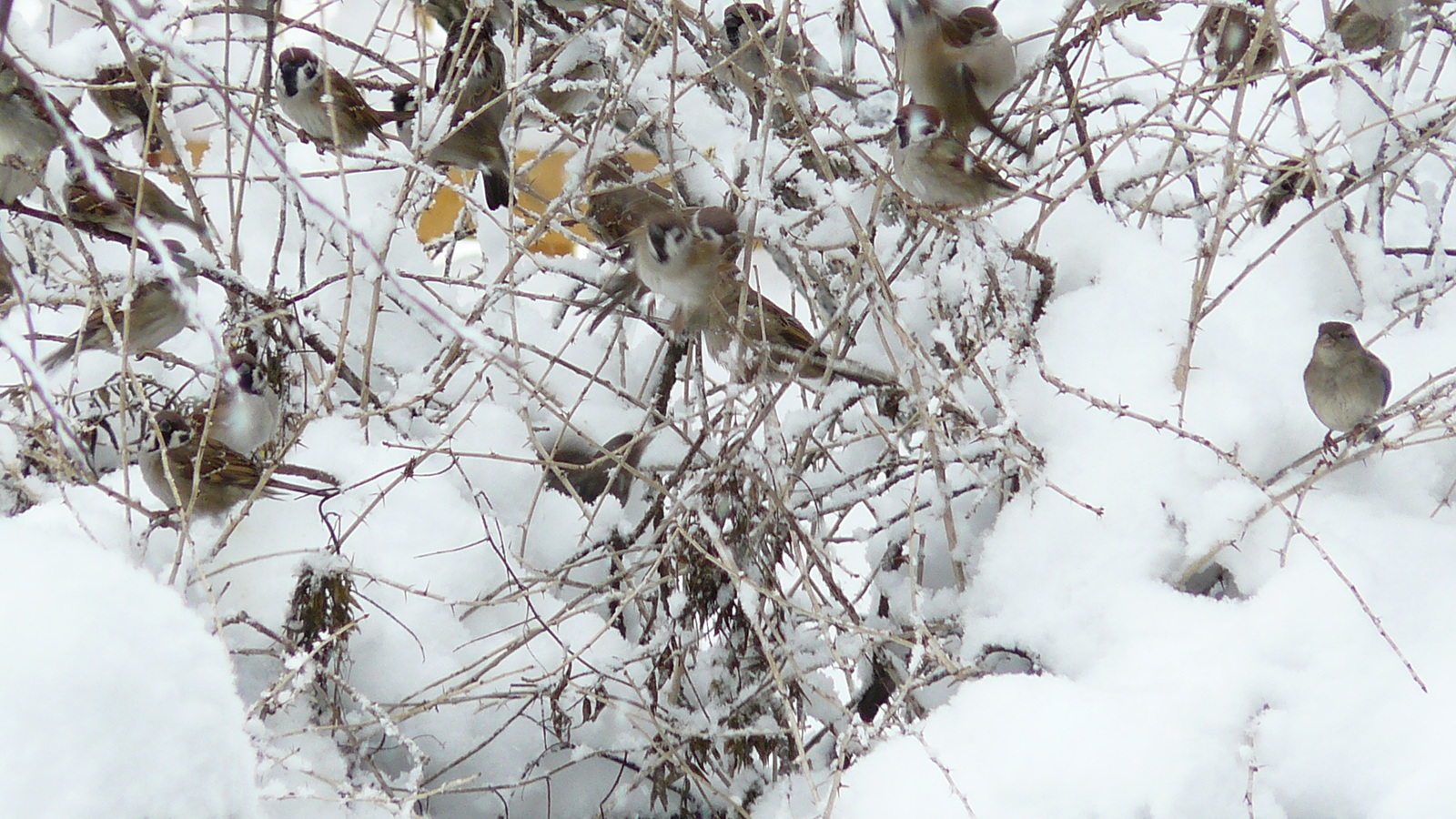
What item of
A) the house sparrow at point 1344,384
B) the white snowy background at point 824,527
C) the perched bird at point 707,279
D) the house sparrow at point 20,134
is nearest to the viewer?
the white snowy background at point 824,527

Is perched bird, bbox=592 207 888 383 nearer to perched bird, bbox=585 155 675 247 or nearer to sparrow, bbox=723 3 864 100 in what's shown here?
perched bird, bbox=585 155 675 247

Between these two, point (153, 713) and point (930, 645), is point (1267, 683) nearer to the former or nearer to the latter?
point (930, 645)

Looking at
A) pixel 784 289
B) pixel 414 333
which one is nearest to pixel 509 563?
pixel 414 333

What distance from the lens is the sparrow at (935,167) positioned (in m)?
2.46

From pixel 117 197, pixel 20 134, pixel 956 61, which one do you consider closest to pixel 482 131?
pixel 117 197

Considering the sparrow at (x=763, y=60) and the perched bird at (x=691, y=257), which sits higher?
the sparrow at (x=763, y=60)

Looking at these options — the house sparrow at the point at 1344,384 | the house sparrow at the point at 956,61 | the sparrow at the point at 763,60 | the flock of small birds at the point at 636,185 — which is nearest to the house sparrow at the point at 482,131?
the flock of small birds at the point at 636,185

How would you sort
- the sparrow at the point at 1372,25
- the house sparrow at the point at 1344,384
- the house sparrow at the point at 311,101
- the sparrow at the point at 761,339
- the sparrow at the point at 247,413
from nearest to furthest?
the house sparrow at the point at 1344,384
the sparrow at the point at 761,339
the sparrow at the point at 1372,25
the sparrow at the point at 247,413
the house sparrow at the point at 311,101

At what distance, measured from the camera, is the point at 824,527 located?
2537 mm

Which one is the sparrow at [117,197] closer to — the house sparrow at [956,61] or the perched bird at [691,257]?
the perched bird at [691,257]

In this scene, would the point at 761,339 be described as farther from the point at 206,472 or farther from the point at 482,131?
the point at 206,472

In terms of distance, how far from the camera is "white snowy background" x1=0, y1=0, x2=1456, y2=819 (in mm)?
1718

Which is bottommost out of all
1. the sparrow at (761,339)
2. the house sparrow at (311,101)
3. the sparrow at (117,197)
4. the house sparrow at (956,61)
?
the sparrow at (761,339)

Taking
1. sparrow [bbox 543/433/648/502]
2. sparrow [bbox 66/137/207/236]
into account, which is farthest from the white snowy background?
sparrow [bbox 66/137/207/236]
